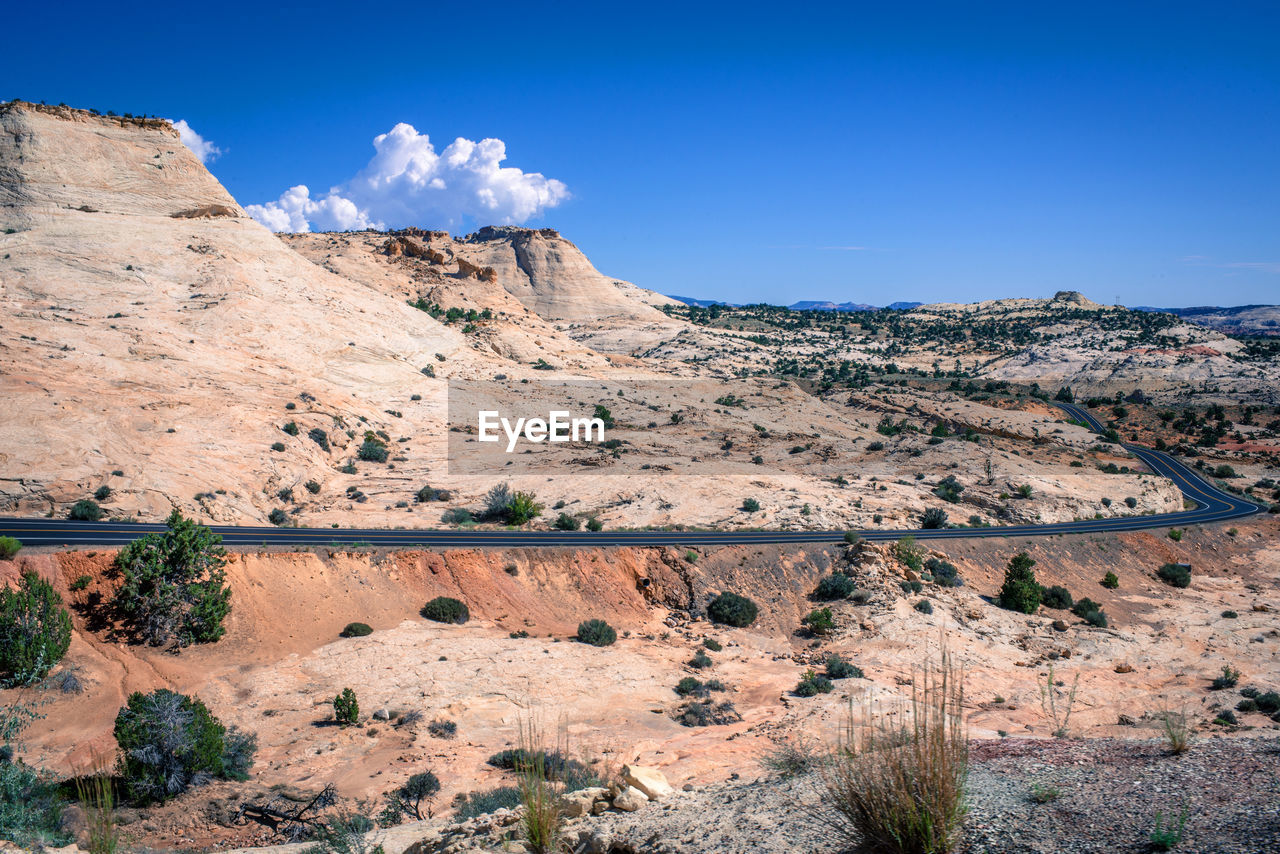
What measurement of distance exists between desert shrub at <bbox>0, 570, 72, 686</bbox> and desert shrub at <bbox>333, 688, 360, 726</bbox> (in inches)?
301

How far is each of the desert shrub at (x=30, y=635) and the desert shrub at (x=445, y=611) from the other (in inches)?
419

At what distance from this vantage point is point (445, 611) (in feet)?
87.3

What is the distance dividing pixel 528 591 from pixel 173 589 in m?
12.3

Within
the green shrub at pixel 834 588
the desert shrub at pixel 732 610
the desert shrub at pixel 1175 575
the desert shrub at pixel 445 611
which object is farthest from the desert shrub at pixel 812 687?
the desert shrub at pixel 1175 575

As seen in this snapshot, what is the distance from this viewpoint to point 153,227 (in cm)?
6025

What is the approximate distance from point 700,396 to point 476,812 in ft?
214

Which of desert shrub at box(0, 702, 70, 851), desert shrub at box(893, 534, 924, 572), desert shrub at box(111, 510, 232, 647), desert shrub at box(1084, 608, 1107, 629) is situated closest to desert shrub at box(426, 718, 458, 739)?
desert shrub at box(0, 702, 70, 851)

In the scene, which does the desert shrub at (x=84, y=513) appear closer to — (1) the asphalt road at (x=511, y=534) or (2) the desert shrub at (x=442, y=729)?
(1) the asphalt road at (x=511, y=534)

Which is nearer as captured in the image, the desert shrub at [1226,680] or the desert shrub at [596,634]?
the desert shrub at [1226,680]

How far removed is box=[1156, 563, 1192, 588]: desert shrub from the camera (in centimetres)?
3731

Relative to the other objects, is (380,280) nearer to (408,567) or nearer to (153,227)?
(153,227)

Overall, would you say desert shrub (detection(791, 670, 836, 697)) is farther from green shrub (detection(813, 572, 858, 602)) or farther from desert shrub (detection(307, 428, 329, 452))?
desert shrub (detection(307, 428, 329, 452))

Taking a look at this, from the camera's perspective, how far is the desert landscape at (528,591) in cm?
970

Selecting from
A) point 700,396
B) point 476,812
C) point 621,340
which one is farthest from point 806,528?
point 621,340
